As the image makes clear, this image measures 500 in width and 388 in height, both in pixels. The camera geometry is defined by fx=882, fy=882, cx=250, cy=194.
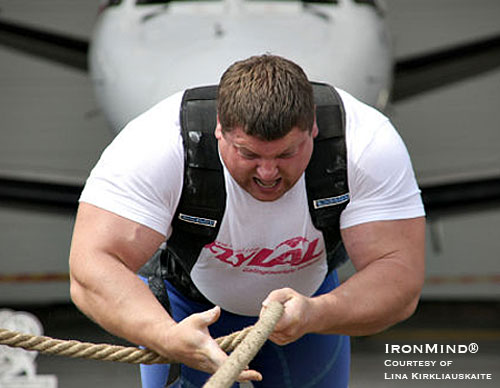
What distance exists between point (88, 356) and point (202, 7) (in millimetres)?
3602

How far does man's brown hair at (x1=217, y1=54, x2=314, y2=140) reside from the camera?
186 centimetres

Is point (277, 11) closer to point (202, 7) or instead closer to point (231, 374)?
point (202, 7)

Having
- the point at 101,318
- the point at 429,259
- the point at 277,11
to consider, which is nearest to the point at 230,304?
the point at 101,318

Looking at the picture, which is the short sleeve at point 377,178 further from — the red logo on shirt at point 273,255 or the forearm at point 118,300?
the forearm at point 118,300

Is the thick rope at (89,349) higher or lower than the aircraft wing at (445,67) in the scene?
higher

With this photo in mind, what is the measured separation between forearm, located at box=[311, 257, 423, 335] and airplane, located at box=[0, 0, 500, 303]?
8.06ft

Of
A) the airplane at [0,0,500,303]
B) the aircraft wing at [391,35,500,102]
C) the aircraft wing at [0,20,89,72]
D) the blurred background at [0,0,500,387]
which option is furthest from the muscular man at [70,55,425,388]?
the blurred background at [0,0,500,387]

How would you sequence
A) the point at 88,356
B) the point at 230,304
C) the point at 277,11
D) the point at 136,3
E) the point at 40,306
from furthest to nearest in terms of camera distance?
the point at 40,306 → the point at 136,3 → the point at 277,11 → the point at 230,304 → the point at 88,356

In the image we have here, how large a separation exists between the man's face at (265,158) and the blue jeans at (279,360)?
2.43 feet

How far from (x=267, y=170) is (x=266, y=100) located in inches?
6.1

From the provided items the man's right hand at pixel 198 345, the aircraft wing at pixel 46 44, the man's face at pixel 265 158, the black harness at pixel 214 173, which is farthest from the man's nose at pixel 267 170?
the aircraft wing at pixel 46 44

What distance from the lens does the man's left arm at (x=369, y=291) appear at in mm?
1820

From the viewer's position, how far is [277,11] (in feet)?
16.8

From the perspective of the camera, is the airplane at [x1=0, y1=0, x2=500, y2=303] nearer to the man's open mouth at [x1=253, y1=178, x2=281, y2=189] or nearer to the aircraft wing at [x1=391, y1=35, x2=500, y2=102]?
the aircraft wing at [x1=391, y1=35, x2=500, y2=102]
